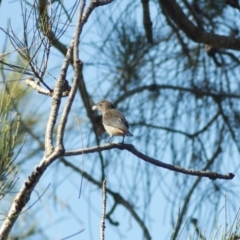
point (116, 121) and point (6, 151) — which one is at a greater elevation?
point (116, 121)

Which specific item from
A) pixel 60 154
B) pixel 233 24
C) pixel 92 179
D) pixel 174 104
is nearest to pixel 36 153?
pixel 92 179

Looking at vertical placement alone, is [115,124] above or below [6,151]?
above

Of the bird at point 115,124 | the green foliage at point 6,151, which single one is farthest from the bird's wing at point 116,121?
the green foliage at point 6,151

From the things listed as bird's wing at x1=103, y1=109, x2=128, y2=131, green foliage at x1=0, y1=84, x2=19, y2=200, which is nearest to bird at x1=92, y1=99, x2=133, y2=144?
bird's wing at x1=103, y1=109, x2=128, y2=131

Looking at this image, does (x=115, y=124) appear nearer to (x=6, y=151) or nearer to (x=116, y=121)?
(x=116, y=121)

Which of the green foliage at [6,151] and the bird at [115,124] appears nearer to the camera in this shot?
the green foliage at [6,151]

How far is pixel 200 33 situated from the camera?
2.43 m

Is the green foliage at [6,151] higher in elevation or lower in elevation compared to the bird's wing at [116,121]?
lower

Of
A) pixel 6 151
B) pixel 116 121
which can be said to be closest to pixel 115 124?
pixel 116 121

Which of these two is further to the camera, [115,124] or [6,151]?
[115,124]

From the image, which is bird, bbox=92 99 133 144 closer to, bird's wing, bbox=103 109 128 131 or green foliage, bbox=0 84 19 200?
bird's wing, bbox=103 109 128 131

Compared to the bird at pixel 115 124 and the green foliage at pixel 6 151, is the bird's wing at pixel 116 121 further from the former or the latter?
the green foliage at pixel 6 151

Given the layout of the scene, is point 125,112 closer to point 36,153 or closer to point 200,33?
point 36,153

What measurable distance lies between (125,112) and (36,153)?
420 mm
